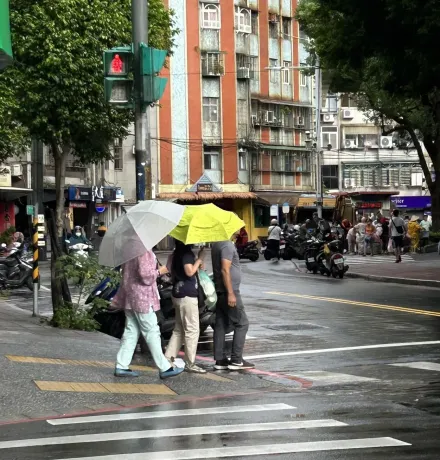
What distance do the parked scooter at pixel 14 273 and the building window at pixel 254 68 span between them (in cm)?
4255

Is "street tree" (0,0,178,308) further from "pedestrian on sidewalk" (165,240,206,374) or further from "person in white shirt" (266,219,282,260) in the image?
"pedestrian on sidewalk" (165,240,206,374)

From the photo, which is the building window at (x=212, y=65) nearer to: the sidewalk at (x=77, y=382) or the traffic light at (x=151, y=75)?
the sidewalk at (x=77, y=382)

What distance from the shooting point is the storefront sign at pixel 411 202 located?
79312mm

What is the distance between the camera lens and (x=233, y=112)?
64938 millimetres

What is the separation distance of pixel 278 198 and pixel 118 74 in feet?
174

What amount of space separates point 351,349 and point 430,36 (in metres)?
10.1

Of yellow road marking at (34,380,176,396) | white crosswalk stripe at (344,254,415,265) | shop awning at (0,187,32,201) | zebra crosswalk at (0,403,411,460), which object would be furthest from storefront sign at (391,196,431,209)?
zebra crosswalk at (0,403,411,460)

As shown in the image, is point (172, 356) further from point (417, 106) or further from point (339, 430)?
point (417, 106)

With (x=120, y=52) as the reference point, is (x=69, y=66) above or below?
above

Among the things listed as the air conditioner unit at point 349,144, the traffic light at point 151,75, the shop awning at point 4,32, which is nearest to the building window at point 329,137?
the air conditioner unit at point 349,144

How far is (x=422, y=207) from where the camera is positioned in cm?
7938

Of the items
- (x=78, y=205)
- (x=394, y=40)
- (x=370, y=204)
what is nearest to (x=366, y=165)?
(x=370, y=204)

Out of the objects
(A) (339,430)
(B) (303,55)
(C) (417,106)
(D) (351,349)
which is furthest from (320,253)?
(B) (303,55)

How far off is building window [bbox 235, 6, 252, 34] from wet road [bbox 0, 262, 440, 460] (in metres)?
49.4
